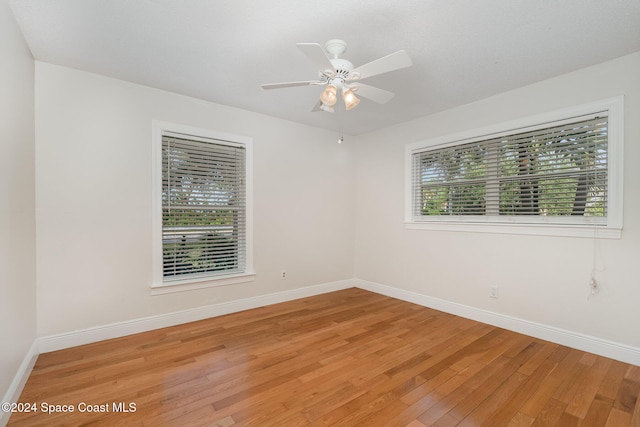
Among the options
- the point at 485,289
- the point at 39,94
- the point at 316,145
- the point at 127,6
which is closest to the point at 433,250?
the point at 485,289

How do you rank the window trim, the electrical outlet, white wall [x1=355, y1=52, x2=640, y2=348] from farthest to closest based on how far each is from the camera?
the electrical outlet → the window trim → white wall [x1=355, y1=52, x2=640, y2=348]

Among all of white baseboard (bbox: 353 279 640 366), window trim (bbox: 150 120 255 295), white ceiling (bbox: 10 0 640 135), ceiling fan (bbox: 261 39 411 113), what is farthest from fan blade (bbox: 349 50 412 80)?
white baseboard (bbox: 353 279 640 366)

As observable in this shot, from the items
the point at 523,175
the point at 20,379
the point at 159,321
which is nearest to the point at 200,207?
the point at 159,321

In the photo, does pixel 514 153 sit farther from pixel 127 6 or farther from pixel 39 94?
pixel 39 94

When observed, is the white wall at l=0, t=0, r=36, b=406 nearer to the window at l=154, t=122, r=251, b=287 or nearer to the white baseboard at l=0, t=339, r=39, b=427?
the white baseboard at l=0, t=339, r=39, b=427

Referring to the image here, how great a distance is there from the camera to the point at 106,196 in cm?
278

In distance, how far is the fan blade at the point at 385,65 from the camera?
177 centimetres

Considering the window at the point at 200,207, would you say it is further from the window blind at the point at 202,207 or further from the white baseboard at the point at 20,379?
the white baseboard at the point at 20,379

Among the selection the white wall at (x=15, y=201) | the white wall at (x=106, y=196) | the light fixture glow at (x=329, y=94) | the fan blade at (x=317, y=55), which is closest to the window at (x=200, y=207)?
the white wall at (x=106, y=196)

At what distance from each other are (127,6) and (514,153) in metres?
3.50

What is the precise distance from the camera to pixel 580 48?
2264 millimetres

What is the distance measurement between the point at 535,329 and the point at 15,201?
14.3ft

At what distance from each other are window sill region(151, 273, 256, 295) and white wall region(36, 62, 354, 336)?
6cm

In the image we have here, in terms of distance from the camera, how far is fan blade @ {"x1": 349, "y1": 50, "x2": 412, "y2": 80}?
69.7 inches
